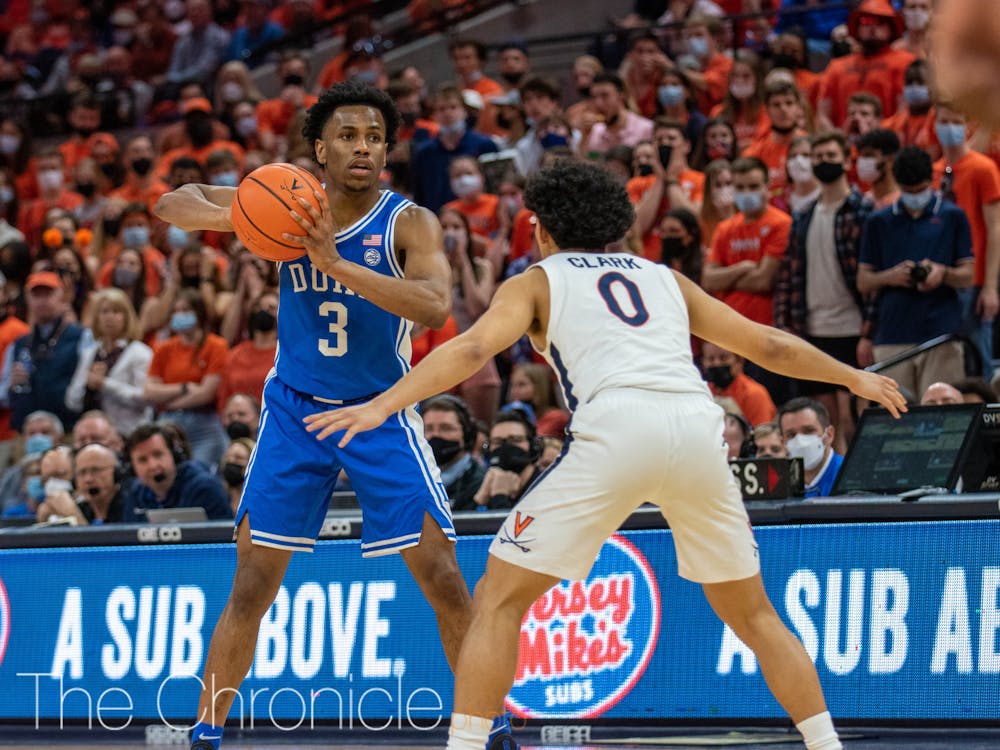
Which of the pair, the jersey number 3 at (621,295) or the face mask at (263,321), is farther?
the face mask at (263,321)

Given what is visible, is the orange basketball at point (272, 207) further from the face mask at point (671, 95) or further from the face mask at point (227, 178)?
the face mask at point (227, 178)

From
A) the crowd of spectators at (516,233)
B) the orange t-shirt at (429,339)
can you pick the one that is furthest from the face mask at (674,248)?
the orange t-shirt at (429,339)

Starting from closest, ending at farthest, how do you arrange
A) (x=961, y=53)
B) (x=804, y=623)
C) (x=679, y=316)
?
(x=961, y=53) < (x=679, y=316) < (x=804, y=623)

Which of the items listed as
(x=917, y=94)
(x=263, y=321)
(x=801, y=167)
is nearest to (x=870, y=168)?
(x=801, y=167)

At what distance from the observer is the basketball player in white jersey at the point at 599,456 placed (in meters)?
4.52

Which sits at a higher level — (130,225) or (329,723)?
(130,225)

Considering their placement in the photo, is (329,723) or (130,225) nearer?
(329,723)

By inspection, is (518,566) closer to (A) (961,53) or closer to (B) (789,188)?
(A) (961,53)

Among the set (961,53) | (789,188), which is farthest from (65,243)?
(961,53)

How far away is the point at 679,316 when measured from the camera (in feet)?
15.9

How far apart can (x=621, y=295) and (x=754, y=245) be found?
18.5 feet

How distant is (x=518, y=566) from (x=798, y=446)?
350 centimetres

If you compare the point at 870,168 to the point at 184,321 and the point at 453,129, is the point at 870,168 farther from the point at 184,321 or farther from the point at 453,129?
the point at 184,321

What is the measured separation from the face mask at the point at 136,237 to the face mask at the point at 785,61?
564 cm
